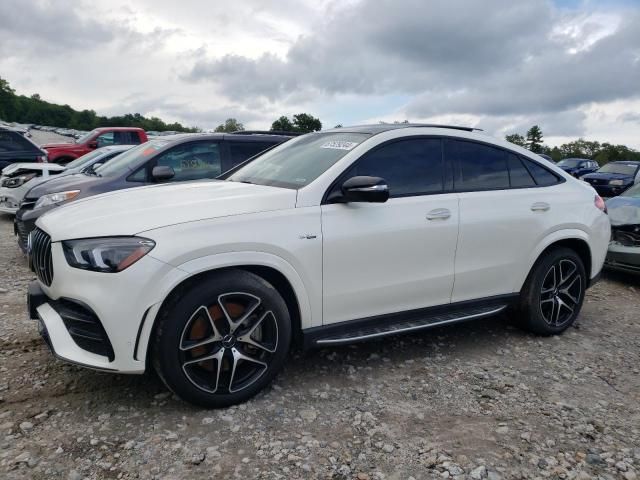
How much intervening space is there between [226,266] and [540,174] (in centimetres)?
282

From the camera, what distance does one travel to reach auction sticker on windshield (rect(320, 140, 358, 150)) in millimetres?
3577

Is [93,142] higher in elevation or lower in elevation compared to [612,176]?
higher

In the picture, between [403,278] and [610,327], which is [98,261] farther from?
[610,327]

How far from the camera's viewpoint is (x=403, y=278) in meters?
3.50

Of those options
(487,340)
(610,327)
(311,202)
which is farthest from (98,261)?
(610,327)

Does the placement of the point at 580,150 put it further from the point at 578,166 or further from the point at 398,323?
Answer: the point at 398,323

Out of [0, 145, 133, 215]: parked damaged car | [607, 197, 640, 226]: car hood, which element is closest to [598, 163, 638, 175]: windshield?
[607, 197, 640, 226]: car hood

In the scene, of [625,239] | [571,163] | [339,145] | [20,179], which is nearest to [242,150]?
[339,145]

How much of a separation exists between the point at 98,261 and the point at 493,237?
8.91 ft

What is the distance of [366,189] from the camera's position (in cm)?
312

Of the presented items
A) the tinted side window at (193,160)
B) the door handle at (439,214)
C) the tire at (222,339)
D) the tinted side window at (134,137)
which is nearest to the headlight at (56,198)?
the tinted side window at (193,160)

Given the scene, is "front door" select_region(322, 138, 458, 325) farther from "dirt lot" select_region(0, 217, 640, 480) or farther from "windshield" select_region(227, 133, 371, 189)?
"dirt lot" select_region(0, 217, 640, 480)

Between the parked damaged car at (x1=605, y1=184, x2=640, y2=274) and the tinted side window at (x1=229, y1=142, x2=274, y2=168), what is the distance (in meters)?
4.60

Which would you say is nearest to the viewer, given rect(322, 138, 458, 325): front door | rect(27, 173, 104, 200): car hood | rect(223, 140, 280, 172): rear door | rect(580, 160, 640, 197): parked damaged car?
rect(322, 138, 458, 325): front door
